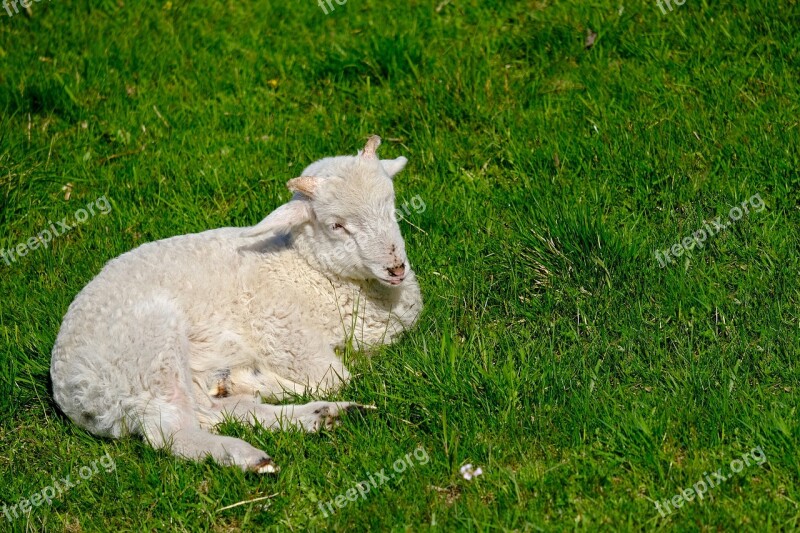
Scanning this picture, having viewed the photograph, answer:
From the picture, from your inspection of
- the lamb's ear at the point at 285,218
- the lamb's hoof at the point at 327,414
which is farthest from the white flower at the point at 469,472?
the lamb's ear at the point at 285,218

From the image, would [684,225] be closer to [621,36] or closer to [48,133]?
[621,36]

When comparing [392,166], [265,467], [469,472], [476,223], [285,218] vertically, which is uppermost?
[285,218]

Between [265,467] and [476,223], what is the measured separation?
214 cm

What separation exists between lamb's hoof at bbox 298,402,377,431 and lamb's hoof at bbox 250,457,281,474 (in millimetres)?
296

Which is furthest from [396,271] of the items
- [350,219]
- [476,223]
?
[476,223]

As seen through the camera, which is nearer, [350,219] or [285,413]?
[285,413]

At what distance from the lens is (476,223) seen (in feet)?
19.0

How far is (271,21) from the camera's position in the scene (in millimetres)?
7871

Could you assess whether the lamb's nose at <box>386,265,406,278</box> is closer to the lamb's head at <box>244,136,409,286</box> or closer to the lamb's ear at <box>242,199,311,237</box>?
the lamb's head at <box>244,136,409,286</box>

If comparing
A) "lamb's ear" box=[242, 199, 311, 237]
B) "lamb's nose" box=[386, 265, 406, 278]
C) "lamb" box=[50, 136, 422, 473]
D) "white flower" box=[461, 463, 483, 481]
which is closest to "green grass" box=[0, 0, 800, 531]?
"white flower" box=[461, 463, 483, 481]

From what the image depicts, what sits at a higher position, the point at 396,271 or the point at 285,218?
the point at 285,218

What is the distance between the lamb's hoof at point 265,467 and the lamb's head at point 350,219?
3.62 ft

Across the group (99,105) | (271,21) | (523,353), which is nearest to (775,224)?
(523,353)

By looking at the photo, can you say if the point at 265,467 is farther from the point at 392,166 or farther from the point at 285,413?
the point at 392,166
